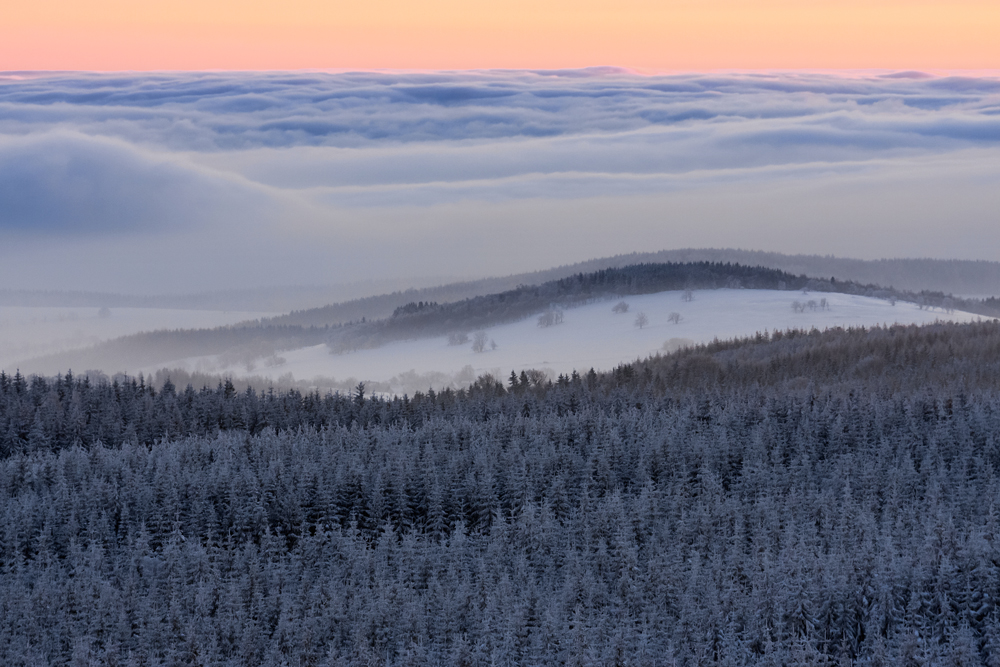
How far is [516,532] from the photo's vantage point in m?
110

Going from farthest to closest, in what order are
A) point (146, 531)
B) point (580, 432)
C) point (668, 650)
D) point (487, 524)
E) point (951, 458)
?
1. point (580, 432)
2. point (951, 458)
3. point (487, 524)
4. point (146, 531)
5. point (668, 650)

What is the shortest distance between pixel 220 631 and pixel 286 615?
5257 mm

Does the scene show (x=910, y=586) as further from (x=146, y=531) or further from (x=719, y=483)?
(x=146, y=531)

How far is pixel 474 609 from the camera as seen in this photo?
276ft

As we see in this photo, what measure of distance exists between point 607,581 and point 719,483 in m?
30.7

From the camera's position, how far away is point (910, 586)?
82625mm

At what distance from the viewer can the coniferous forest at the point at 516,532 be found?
8050 centimetres

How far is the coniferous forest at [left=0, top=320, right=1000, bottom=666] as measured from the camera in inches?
3169

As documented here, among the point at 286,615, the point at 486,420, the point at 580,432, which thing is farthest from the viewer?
the point at 486,420

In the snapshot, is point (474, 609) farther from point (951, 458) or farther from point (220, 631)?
point (951, 458)

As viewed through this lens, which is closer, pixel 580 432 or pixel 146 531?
pixel 146 531

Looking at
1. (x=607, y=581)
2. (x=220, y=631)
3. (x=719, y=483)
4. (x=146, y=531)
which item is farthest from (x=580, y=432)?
(x=220, y=631)

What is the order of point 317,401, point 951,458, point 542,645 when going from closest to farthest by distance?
point 542,645
point 951,458
point 317,401

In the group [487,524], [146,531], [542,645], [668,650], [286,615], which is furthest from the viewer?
[487,524]
